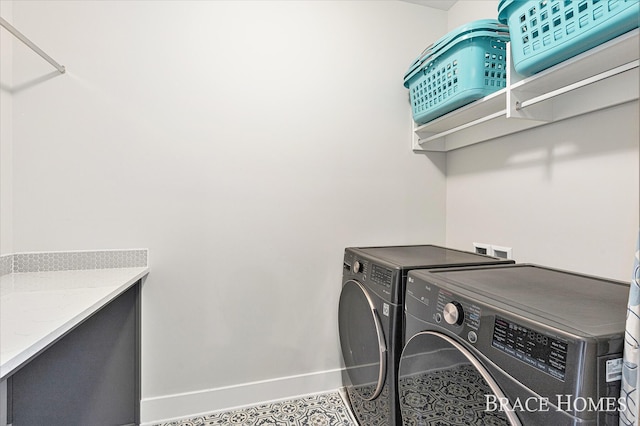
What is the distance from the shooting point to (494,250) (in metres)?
1.70

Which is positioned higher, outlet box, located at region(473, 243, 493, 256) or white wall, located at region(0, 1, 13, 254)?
white wall, located at region(0, 1, 13, 254)

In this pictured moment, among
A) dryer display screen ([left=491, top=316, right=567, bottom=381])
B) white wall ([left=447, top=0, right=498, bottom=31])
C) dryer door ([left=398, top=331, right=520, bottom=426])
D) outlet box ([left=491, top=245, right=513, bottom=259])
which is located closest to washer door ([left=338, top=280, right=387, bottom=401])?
dryer door ([left=398, top=331, right=520, bottom=426])

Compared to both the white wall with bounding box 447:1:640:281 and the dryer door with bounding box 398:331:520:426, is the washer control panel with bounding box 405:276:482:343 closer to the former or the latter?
the dryer door with bounding box 398:331:520:426

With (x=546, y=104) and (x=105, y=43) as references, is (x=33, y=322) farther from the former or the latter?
(x=546, y=104)

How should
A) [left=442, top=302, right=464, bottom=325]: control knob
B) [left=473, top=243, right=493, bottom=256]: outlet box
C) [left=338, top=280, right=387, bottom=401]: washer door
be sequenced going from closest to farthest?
[left=442, top=302, right=464, bottom=325]: control knob → [left=338, top=280, right=387, bottom=401]: washer door → [left=473, top=243, right=493, bottom=256]: outlet box

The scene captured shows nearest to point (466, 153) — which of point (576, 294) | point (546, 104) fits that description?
point (546, 104)

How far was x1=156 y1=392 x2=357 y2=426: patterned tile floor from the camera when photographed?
1.61 meters

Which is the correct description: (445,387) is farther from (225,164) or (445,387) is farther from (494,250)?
(225,164)

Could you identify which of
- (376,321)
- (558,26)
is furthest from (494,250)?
(558,26)

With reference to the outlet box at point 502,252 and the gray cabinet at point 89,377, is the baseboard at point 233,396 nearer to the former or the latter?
the gray cabinet at point 89,377

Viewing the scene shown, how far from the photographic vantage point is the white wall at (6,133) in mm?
1396

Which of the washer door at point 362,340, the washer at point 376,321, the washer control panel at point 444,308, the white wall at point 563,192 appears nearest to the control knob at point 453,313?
the washer control panel at point 444,308

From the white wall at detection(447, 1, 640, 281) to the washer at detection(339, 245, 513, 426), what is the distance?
0.23m

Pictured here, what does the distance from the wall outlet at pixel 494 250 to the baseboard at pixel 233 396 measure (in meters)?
1.15
